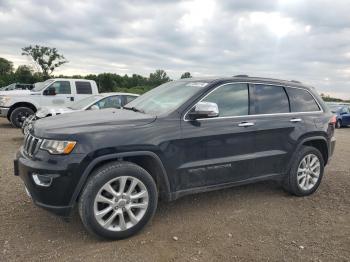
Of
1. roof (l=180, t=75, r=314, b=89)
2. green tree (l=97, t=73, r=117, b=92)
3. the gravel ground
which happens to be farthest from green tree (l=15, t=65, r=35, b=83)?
roof (l=180, t=75, r=314, b=89)

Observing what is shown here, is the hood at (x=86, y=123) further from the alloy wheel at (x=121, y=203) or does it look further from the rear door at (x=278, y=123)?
the rear door at (x=278, y=123)

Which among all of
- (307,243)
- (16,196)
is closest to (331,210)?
(307,243)

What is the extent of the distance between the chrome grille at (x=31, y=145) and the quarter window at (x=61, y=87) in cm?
940

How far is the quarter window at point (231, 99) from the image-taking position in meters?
4.49

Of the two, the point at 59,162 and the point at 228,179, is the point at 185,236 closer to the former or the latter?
the point at 228,179

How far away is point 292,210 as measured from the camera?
4785 millimetres

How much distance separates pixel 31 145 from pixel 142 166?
1189 mm

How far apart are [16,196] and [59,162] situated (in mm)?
1940

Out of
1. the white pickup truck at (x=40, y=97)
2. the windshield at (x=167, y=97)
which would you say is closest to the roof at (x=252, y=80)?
the windshield at (x=167, y=97)

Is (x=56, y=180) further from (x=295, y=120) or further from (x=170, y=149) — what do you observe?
(x=295, y=120)

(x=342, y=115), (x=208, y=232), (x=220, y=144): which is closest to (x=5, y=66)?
(x=342, y=115)

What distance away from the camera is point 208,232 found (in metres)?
4.02

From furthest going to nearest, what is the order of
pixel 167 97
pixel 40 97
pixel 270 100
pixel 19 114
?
pixel 40 97, pixel 19 114, pixel 270 100, pixel 167 97

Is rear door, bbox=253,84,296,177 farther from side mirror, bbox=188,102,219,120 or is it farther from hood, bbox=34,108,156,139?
hood, bbox=34,108,156,139
